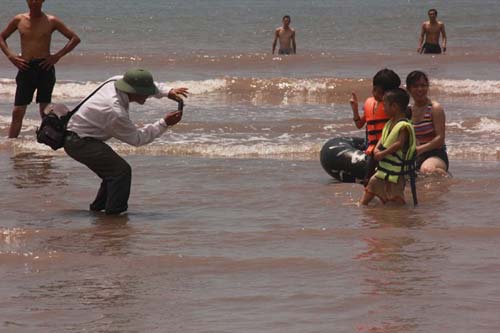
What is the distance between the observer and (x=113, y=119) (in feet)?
27.6

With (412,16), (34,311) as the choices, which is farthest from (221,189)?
(412,16)

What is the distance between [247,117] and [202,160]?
13.6 feet

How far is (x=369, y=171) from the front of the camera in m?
9.31

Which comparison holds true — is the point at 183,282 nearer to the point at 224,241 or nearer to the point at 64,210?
the point at 224,241

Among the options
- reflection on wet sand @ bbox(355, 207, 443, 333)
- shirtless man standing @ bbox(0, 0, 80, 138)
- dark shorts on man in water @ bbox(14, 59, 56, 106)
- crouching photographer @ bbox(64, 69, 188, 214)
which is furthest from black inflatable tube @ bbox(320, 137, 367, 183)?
dark shorts on man in water @ bbox(14, 59, 56, 106)

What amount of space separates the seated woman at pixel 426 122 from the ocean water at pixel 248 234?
184 millimetres

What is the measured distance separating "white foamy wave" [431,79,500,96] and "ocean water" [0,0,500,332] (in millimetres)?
210

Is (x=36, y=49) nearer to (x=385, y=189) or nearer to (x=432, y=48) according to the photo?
(x=385, y=189)

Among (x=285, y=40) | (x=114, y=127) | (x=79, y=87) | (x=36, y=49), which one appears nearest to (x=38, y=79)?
(x=36, y=49)

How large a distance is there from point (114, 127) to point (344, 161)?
2.67m

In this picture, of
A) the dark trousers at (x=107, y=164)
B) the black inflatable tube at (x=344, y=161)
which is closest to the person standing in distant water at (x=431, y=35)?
the black inflatable tube at (x=344, y=161)

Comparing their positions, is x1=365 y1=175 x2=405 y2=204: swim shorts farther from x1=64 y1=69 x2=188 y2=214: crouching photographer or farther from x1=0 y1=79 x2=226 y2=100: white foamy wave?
x1=0 y1=79 x2=226 y2=100: white foamy wave

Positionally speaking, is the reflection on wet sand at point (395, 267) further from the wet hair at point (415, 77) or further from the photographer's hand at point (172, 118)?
the photographer's hand at point (172, 118)

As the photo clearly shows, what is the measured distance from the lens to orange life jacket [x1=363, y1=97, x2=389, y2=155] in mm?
9414
